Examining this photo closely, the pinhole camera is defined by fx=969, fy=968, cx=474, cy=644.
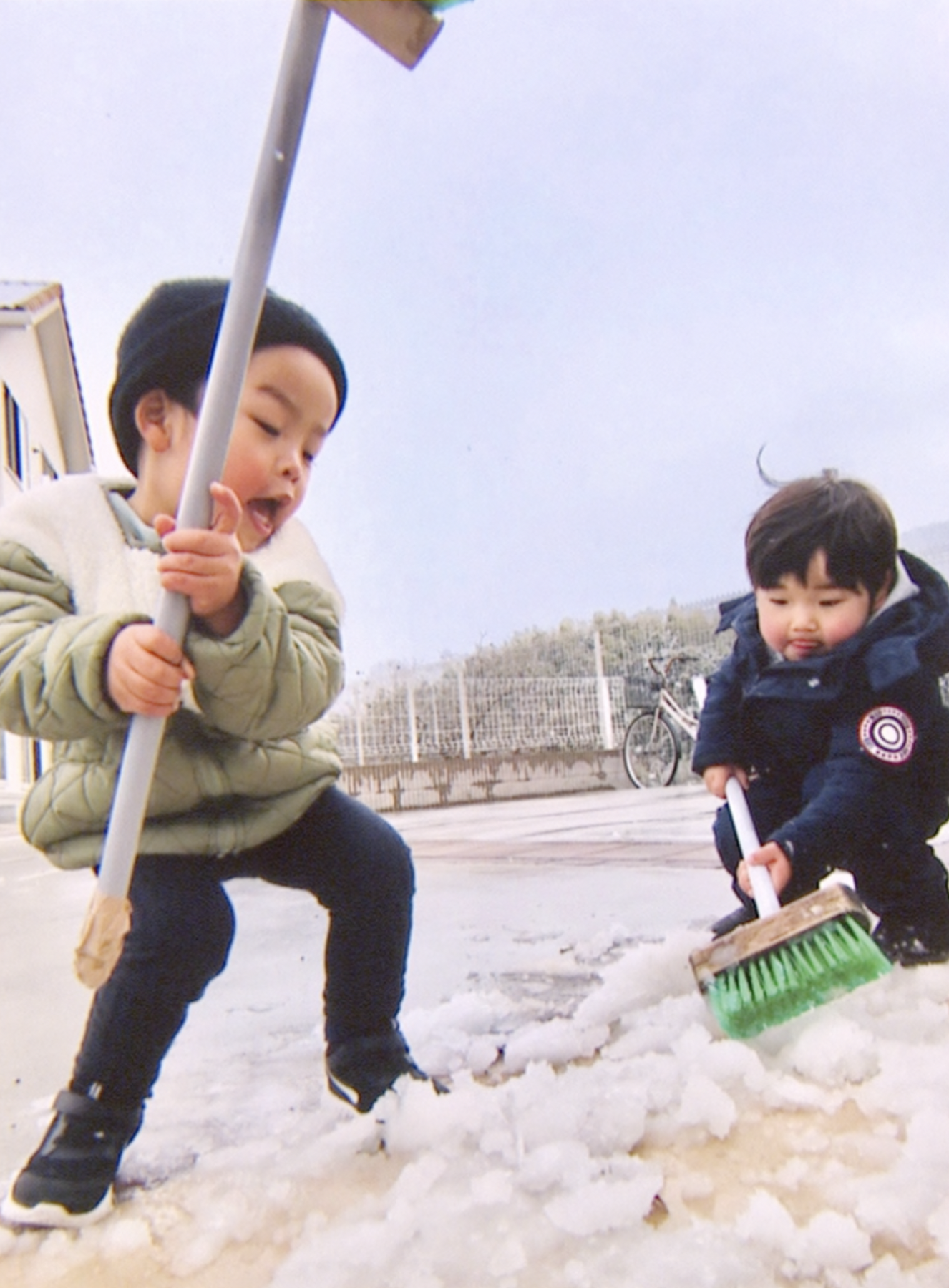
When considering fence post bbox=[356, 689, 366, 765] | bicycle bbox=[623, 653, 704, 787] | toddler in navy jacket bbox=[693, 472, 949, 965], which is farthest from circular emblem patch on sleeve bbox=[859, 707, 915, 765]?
fence post bbox=[356, 689, 366, 765]

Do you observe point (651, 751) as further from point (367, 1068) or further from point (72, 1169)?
point (72, 1169)

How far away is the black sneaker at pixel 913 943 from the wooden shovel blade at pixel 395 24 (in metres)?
0.86

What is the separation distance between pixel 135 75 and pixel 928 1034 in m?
0.90

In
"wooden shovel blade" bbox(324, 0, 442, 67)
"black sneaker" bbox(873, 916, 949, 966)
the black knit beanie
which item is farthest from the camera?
"black sneaker" bbox(873, 916, 949, 966)

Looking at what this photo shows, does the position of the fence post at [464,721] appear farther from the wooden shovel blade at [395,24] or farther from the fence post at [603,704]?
the wooden shovel blade at [395,24]

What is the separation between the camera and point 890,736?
909 millimetres

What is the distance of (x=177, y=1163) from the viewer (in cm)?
62

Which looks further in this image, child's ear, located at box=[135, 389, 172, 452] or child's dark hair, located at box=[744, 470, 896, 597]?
child's dark hair, located at box=[744, 470, 896, 597]

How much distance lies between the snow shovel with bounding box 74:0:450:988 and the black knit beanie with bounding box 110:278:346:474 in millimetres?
166

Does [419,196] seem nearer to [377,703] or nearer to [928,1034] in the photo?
[928,1034]

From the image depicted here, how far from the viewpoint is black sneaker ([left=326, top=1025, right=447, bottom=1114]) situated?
0.70 m

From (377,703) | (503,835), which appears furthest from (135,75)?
(377,703)

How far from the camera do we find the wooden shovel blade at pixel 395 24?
0.41 metres

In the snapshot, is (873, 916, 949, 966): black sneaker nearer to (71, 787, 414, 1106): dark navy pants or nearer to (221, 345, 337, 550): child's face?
(71, 787, 414, 1106): dark navy pants
